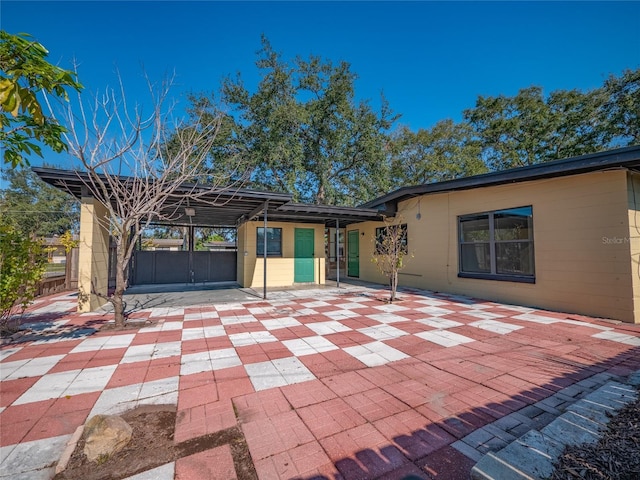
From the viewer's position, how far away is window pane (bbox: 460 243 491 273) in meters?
7.11

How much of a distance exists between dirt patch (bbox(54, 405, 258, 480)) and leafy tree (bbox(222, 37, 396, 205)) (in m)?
13.4

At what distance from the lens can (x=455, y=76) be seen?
13047mm

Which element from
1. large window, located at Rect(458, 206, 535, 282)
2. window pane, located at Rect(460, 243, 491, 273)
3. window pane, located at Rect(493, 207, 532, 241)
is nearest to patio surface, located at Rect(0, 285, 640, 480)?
large window, located at Rect(458, 206, 535, 282)

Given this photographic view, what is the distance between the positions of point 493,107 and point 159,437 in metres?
20.9

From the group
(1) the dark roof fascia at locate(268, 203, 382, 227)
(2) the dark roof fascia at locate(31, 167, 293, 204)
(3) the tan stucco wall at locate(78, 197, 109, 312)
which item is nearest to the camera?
(2) the dark roof fascia at locate(31, 167, 293, 204)

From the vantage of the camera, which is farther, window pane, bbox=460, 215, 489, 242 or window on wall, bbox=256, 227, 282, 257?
window on wall, bbox=256, 227, 282, 257

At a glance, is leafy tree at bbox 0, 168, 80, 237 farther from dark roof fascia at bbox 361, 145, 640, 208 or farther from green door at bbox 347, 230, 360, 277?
dark roof fascia at bbox 361, 145, 640, 208

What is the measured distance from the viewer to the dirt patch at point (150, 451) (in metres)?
1.56

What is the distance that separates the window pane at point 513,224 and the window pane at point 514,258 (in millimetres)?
181

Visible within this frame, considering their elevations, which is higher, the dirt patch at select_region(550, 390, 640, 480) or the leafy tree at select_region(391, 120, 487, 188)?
the leafy tree at select_region(391, 120, 487, 188)

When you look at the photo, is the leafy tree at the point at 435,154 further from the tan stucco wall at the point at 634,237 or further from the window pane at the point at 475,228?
the tan stucco wall at the point at 634,237

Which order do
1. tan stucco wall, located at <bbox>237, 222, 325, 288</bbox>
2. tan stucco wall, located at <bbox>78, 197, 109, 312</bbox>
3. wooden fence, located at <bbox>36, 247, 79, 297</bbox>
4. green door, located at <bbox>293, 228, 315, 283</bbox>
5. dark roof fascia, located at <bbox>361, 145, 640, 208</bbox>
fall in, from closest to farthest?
dark roof fascia, located at <bbox>361, 145, 640, 208</bbox>, tan stucco wall, located at <bbox>78, 197, 109, 312</bbox>, wooden fence, located at <bbox>36, 247, 79, 297</bbox>, tan stucco wall, located at <bbox>237, 222, 325, 288</bbox>, green door, located at <bbox>293, 228, 315, 283</bbox>

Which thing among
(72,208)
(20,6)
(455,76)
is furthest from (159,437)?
(72,208)

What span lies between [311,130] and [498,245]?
12.6 m
